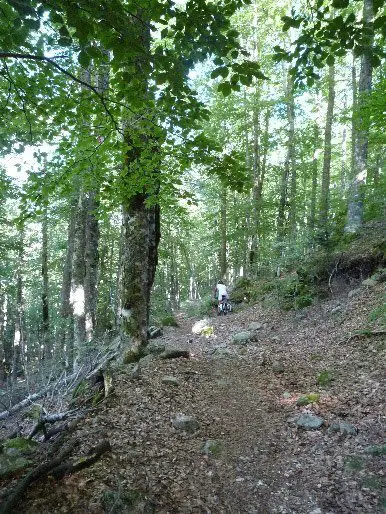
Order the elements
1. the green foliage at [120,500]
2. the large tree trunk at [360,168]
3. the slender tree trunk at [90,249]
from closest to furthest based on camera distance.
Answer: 1. the green foliage at [120,500]
2. the slender tree trunk at [90,249]
3. the large tree trunk at [360,168]

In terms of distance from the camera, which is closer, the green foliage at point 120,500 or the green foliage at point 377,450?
the green foliage at point 120,500

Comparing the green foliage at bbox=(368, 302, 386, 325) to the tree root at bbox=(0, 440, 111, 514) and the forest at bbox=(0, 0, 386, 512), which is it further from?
the tree root at bbox=(0, 440, 111, 514)

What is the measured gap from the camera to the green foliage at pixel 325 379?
21.7 ft

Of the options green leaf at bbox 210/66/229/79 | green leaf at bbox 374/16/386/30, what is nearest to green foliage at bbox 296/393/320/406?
green leaf at bbox 210/66/229/79

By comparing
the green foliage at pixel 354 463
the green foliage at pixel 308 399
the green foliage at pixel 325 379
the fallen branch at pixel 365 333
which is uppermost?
the fallen branch at pixel 365 333

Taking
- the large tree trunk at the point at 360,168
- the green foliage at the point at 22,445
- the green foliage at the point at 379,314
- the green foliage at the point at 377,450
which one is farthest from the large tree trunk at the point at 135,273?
the large tree trunk at the point at 360,168

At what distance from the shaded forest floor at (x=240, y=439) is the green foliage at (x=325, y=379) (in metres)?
0.02

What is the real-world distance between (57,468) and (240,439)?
8.88ft

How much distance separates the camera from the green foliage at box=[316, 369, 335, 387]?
21.7ft

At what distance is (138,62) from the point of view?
3309 millimetres

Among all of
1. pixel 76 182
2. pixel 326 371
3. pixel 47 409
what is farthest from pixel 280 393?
pixel 76 182

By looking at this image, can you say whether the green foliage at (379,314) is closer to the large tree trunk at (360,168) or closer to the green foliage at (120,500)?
the large tree trunk at (360,168)

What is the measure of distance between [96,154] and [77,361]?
5810mm

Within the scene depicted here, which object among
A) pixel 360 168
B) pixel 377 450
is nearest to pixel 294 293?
pixel 360 168
